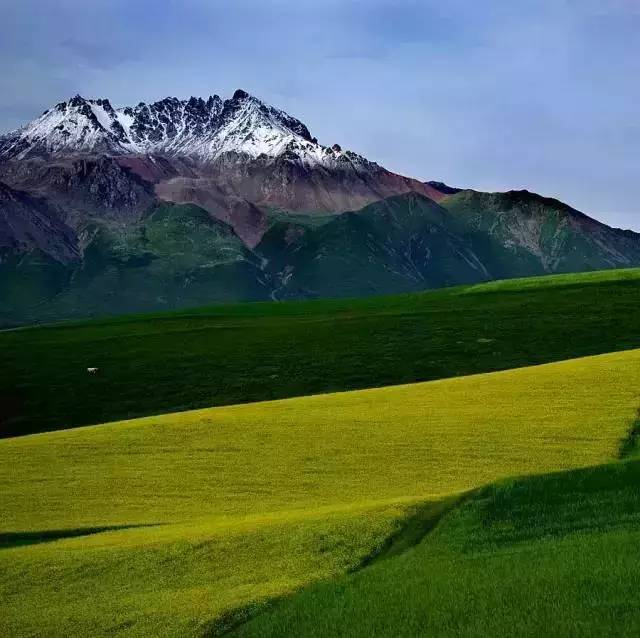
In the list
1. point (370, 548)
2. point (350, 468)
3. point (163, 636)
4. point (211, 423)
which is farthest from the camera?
point (211, 423)

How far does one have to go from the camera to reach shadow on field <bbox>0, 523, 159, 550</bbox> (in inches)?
1254

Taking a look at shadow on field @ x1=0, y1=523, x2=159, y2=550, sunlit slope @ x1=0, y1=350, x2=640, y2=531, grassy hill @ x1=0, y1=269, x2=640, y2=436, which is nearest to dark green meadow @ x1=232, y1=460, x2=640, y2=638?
sunlit slope @ x1=0, y1=350, x2=640, y2=531

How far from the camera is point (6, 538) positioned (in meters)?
32.2

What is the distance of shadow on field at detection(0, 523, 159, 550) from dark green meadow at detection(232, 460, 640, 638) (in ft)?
37.9

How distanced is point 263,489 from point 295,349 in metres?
60.8

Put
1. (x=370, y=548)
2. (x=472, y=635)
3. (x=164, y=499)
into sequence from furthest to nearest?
(x=164, y=499)
(x=370, y=548)
(x=472, y=635)

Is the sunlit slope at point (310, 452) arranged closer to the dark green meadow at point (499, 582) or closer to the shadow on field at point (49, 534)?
the shadow on field at point (49, 534)

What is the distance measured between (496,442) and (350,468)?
6720 mm

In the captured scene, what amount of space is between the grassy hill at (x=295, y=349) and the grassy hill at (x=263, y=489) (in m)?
24.9

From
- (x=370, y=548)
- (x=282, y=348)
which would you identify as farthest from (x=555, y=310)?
(x=370, y=548)

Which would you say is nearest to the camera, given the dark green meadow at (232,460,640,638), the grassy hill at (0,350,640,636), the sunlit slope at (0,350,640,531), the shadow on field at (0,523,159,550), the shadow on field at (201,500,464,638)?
the dark green meadow at (232,460,640,638)

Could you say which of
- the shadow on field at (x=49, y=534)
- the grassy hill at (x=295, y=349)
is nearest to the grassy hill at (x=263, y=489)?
the shadow on field at (x=49, y=534)

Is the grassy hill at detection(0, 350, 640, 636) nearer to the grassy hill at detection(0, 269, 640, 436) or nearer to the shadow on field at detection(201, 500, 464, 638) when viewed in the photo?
the shadow on field at detection(201, 500, 464, 638)

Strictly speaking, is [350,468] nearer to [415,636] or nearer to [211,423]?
[211,423]
